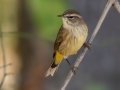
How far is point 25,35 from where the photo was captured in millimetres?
6090

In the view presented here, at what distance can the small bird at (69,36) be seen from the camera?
210 inches

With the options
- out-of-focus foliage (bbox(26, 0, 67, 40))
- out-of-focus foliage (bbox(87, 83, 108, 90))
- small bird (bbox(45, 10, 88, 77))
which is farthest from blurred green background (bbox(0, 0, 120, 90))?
small bird (bbox(45, 10, 88, 77))

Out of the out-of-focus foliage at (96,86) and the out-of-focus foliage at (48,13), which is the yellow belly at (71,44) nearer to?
the out-of-focus foliage at (48,13)

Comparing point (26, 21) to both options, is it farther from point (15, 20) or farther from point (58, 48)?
point (58, 48)

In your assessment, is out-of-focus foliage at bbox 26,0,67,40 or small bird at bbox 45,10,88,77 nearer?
small bird at bbox 45,10,88,77

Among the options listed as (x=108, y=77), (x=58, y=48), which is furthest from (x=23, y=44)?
(x=58, y=48)

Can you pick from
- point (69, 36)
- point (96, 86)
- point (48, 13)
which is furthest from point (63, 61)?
point (69, 36)

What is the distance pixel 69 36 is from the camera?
217 inches

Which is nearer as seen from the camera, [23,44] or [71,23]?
[71,23]

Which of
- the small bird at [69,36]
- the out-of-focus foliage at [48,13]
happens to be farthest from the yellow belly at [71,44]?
the out-of-focus foliage at [48,13]

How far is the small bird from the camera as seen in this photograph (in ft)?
17.5

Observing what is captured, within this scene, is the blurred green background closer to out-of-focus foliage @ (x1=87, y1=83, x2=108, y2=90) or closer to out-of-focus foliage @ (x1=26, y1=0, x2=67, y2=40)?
out-of-focus foliage @ (x1=87, y1=83, x2=108, y2=90)

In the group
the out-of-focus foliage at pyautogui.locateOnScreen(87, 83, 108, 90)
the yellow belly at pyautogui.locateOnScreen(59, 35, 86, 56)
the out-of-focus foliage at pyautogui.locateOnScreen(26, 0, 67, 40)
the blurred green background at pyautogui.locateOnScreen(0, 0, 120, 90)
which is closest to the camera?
the yellow belly at pyautogui.locateOnScreen(59, 35, 86, 56)

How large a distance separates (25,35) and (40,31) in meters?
0.25
